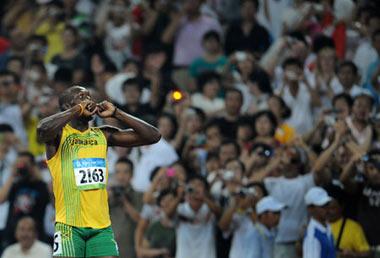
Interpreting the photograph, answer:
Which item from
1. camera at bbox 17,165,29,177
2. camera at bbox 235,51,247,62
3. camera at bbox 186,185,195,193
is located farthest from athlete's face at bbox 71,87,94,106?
camera at bbox 235,51,247,62

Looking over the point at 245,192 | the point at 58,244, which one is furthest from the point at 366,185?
the point at 58,244

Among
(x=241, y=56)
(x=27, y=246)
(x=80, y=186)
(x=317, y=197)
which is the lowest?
(x=27, y=246)

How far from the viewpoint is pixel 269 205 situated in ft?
46.4

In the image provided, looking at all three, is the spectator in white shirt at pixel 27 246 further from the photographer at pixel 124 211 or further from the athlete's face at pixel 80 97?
the athlete's face at pixel 80 97

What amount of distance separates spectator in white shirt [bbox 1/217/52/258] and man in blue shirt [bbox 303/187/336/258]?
3.91 meters

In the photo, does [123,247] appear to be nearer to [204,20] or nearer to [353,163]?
[353,163]

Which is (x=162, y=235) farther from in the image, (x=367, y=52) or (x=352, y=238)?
(x=367, y=52)

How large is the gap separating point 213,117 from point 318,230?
4396mm

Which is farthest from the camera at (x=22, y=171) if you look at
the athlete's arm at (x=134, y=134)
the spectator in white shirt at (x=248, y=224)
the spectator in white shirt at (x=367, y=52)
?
the athlete's arm at (x=134, y=134)

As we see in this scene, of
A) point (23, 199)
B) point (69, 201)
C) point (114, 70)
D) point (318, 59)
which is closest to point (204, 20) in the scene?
point (114, 70)

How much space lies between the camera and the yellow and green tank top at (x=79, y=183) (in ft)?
35.2

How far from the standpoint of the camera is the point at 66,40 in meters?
19.8

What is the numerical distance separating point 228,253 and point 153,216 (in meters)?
1.16

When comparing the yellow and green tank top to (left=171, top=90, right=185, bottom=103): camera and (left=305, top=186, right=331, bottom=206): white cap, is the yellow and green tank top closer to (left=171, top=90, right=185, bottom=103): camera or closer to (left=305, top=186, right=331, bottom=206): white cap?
(left=305, top=186, right=331, bottom=206): white cap
